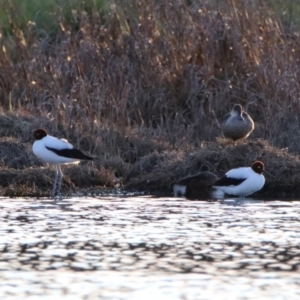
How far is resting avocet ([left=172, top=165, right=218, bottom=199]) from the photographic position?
475 inches

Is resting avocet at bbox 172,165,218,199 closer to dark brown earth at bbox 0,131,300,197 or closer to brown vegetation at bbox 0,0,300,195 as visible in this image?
dark brown earth at bbox 0,131,300,197

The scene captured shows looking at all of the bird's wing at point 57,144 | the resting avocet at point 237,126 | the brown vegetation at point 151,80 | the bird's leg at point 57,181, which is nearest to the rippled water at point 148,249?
the bird's leg at point 57,181

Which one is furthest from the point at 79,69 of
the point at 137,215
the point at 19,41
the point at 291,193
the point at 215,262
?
the point at 215,262

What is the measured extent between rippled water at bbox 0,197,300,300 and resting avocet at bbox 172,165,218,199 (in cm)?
69

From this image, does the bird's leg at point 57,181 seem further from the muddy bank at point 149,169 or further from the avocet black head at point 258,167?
the avocet black head at point 258,167

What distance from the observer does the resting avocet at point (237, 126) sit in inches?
523

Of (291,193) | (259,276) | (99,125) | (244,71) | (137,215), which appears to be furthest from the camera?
(244,71)

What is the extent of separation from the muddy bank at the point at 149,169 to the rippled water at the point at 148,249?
98 cm

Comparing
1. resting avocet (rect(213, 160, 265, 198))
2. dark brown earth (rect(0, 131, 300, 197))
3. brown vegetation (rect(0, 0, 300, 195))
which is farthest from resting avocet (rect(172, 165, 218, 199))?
brown vegetation (rect(0, 0, 300, 195))

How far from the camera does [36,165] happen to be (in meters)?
13.3

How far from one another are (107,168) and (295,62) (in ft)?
11.1

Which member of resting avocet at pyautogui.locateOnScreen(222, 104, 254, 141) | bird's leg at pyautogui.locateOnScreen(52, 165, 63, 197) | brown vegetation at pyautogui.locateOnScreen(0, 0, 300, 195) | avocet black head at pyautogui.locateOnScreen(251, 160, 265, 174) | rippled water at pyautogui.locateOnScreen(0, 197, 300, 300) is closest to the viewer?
rippled water at pyautogui.locateOnScreen(0, 197, 300, 300)

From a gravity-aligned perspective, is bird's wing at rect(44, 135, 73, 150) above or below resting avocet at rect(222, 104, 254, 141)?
below

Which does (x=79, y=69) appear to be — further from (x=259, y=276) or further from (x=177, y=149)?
(x=259, y=276)
